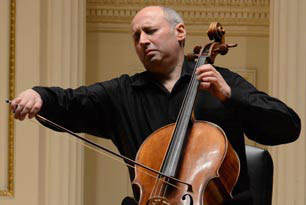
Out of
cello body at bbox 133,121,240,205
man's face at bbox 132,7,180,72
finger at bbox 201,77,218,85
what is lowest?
cello body at bbox 133,121,240,205

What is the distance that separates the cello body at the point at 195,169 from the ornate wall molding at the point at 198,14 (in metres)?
1.09

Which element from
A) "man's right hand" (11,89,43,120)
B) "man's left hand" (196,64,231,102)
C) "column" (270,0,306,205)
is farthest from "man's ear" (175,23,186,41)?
"column" (270,0,306,205)

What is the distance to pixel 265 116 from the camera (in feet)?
4.54

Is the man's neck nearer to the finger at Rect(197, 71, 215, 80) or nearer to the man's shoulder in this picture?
the man's shoulder

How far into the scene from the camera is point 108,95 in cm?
154

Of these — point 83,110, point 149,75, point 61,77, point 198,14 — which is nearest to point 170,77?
point 149,75

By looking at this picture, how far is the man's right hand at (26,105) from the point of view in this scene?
125 cm

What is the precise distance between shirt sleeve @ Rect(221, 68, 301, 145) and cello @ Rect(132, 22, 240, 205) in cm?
8

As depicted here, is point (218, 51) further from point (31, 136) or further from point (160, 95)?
point (31, 136)

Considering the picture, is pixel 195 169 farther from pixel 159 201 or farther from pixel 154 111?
pixel 154 111

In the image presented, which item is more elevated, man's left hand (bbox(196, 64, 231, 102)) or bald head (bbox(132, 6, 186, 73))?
bald head (bbox(132, 6, 186, 73))

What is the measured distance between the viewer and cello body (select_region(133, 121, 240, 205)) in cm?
124

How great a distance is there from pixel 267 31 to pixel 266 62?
0.33 ft

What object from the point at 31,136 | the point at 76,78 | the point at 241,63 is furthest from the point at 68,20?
the point at 241,63
